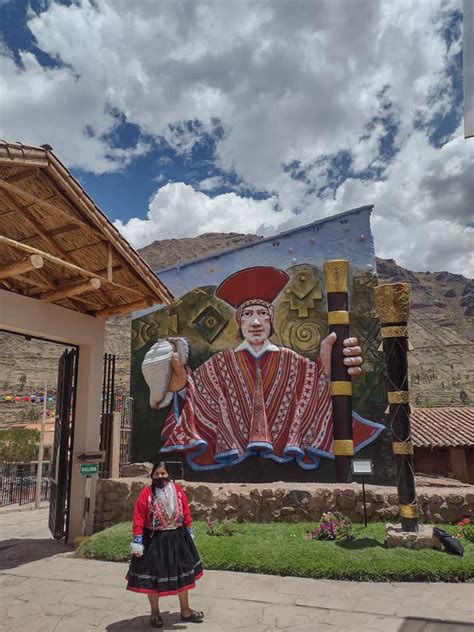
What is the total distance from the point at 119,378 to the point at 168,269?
1141 inches

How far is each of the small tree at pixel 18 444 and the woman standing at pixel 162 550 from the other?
32.2m

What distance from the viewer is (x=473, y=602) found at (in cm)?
518

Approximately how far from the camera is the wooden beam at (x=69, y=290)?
8.12 meters

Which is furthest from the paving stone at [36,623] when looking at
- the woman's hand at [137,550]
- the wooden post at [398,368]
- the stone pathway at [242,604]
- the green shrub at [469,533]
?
the green shrub at [469,533]

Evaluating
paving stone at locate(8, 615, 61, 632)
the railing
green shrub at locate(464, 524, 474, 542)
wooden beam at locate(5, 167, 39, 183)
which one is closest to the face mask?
paving stone at locate(8, 615, 61, 632)

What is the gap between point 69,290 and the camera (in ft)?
27.5

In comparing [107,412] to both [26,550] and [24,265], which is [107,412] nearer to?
[26,550]

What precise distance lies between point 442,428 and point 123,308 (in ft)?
43.4

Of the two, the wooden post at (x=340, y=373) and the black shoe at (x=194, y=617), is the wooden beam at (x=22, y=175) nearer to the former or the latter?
the black shoe at (x=194, y=617)

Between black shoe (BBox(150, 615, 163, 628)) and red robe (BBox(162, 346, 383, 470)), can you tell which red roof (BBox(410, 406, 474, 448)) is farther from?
black shoe (BBox(150, 615, 163, 628))

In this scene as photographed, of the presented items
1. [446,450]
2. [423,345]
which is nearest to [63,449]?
[446,450]

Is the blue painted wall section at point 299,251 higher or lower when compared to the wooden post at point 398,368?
higher

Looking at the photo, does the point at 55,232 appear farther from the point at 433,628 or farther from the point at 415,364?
the point at 415,364

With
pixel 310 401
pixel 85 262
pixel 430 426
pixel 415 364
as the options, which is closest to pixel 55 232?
pixel 85 262
